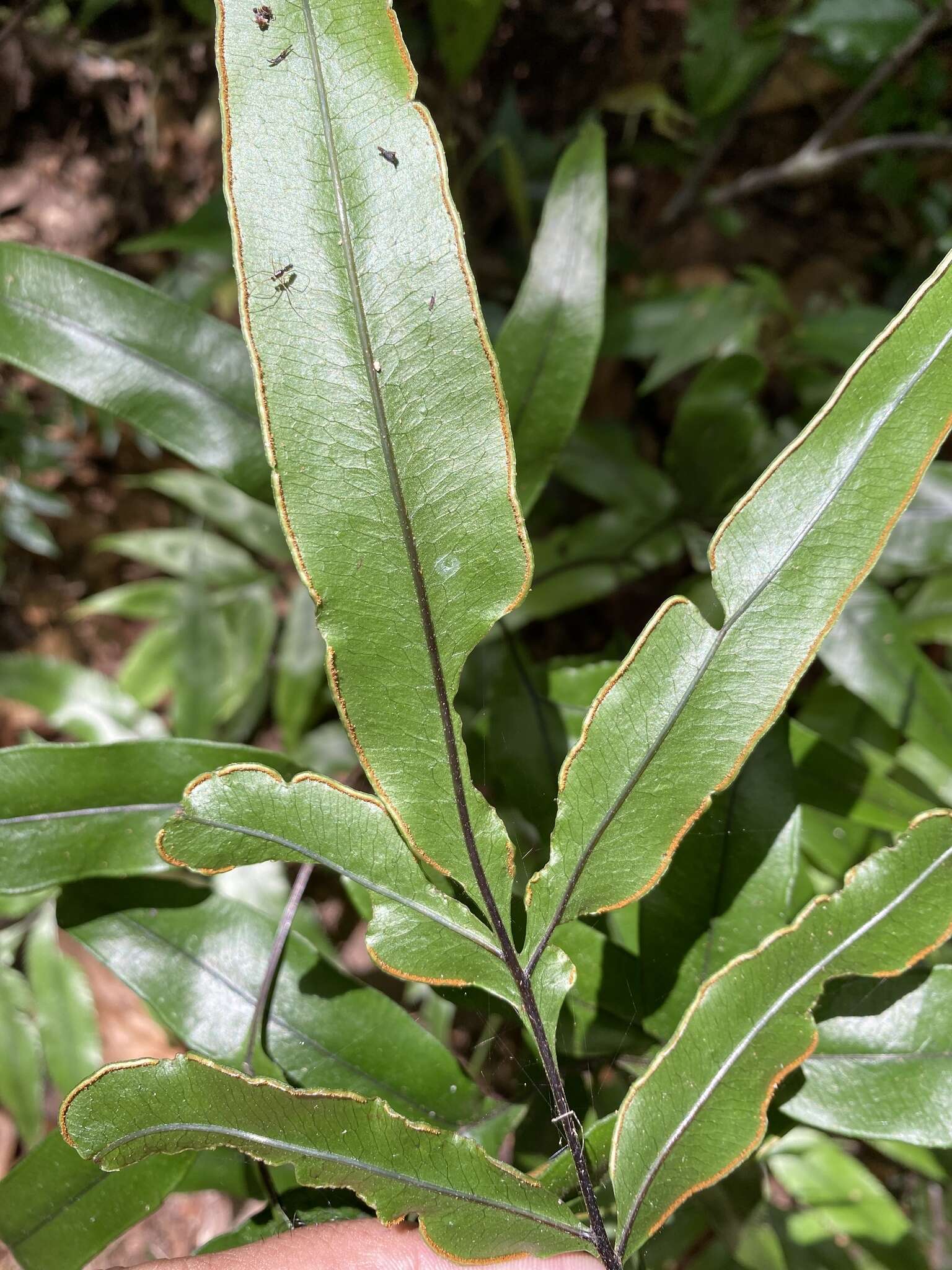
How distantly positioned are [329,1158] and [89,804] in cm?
34

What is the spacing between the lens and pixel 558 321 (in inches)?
34.0

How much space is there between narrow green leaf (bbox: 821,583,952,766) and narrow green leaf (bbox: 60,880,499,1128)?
60cm

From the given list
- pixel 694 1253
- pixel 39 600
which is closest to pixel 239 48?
pixel 39 600

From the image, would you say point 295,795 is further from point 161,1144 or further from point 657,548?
point 657,548

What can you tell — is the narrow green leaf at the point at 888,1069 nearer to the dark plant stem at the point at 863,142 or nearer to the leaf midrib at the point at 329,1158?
the leaf midrib at the point at 329,1158

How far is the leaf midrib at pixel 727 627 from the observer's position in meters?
0.53

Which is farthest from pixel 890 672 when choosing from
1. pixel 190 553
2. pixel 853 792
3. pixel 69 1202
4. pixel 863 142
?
pixel 190 553

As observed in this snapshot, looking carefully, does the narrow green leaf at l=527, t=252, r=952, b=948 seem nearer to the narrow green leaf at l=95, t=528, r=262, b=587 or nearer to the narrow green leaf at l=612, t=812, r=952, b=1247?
the narrow green leaf at l=612, t=812, r=952, b=1247

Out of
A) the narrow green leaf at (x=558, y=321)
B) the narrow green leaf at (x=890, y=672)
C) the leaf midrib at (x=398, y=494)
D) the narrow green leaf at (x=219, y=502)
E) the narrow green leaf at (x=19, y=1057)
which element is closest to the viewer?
the leaf midrib at (x=398, y=494)

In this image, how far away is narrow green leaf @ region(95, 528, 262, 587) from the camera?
1497 mm

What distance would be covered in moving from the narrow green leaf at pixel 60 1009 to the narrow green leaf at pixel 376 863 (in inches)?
32.9

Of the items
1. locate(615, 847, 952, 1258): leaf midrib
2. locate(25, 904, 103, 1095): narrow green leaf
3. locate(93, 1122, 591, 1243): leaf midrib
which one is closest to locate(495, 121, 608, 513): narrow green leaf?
locate(615, 847, 952, 1258): leaf midrib

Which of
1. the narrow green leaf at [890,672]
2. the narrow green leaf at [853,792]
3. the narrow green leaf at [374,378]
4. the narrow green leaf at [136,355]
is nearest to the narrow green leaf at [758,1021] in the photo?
the narrow green leaf at [374,378]

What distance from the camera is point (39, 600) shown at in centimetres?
185
